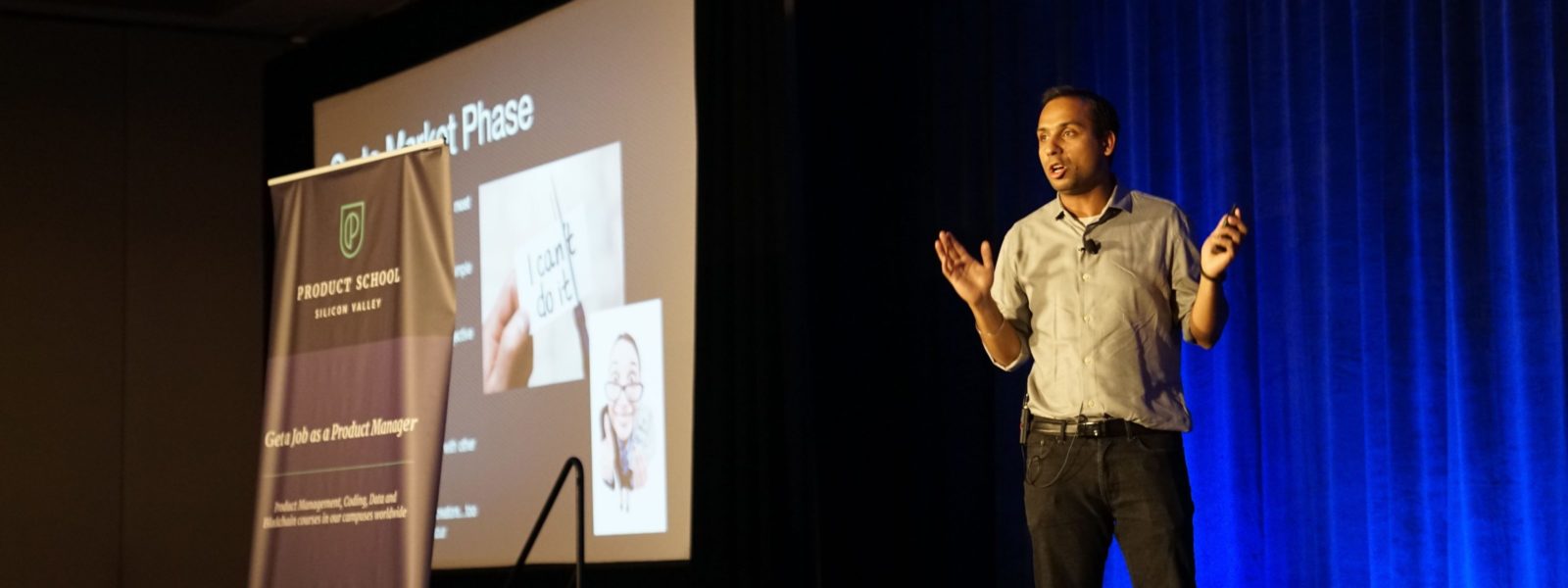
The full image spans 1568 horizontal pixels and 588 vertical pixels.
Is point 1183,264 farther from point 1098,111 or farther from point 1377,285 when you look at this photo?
point 1377,285

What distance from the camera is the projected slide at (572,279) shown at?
17.9 feet

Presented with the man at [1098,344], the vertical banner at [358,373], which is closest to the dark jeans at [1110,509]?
the man at [1098,344]

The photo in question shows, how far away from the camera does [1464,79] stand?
148 inches

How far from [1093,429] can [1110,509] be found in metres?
0.15

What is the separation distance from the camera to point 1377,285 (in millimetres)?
3906

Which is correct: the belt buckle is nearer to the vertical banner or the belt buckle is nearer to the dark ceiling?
the vertical banner

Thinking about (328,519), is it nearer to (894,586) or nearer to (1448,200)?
(894,586)

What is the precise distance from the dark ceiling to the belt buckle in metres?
5.41

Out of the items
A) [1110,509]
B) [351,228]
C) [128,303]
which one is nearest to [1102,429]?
[1110,509]

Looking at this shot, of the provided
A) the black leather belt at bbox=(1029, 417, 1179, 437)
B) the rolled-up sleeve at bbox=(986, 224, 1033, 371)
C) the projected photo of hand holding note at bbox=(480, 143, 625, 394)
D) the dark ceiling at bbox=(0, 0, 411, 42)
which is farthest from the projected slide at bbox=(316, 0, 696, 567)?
the black leather belt at bbox=(1029, 417, 1179, 437)

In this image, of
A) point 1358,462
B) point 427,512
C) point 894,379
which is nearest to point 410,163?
point 427,512

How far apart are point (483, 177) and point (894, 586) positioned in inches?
98.7

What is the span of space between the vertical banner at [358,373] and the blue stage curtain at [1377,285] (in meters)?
1.96

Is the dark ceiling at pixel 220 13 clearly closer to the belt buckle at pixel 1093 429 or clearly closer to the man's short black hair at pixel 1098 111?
the man's short black hair at pixel 1098 111
